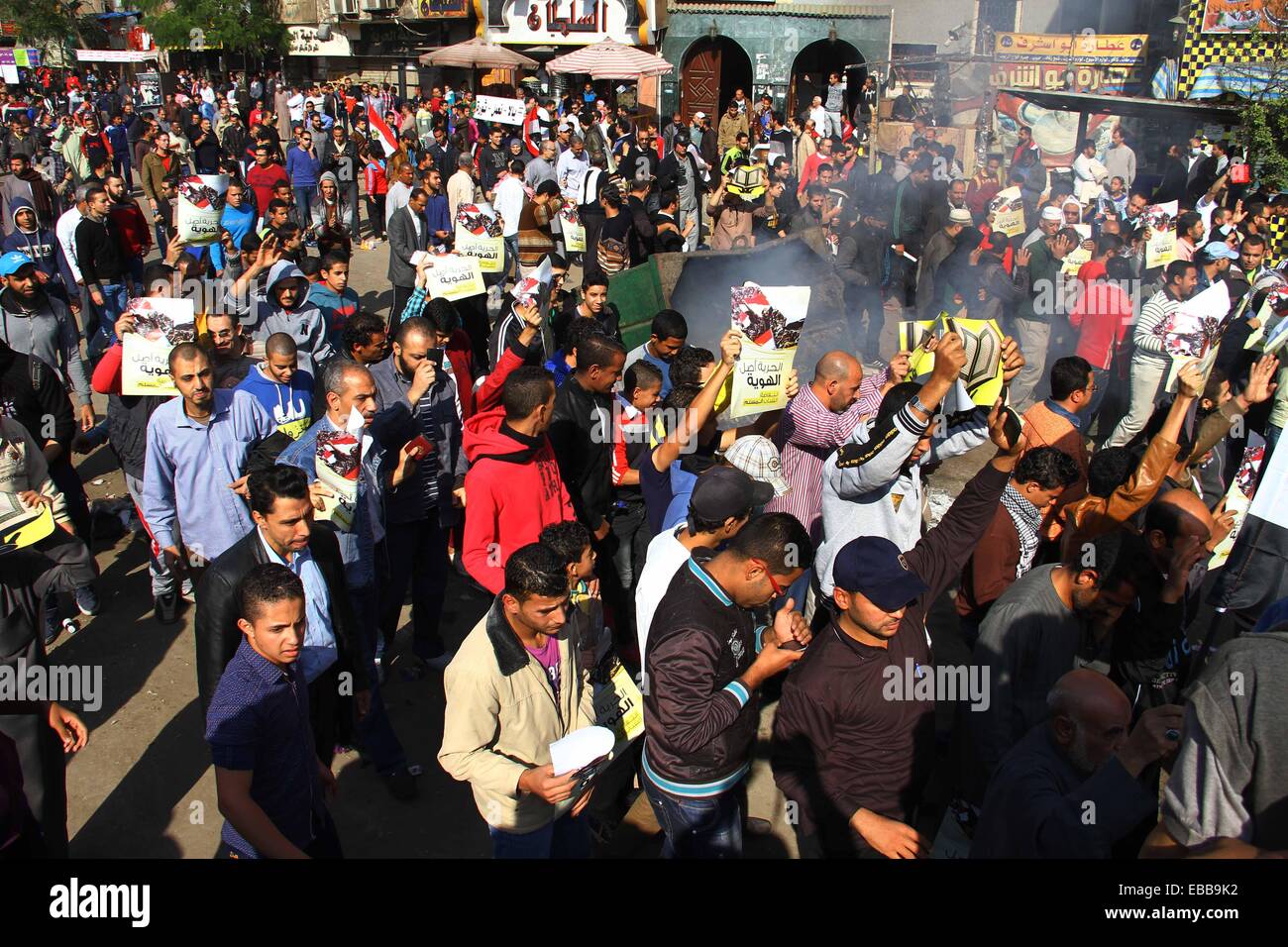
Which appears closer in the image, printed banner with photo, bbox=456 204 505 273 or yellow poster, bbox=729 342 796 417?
yellow poster, bbox=729 342 796 417

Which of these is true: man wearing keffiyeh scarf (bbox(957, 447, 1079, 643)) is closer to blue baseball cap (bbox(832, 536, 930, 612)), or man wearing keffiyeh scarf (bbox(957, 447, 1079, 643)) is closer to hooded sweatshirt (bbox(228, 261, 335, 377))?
blue baseball cap (bbox(832, 536, 930, 612))

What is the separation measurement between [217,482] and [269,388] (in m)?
0.58

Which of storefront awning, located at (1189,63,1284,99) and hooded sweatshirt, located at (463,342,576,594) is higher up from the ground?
storefront awning, located at (1189,63,1284,99)

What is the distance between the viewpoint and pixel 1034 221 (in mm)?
14969

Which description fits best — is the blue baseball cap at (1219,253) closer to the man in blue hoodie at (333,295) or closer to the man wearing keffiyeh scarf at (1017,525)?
the man wearing keffiyeh scarf at (1017,525)

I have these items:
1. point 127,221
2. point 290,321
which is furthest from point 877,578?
point 127,221

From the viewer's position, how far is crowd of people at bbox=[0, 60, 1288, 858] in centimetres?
298

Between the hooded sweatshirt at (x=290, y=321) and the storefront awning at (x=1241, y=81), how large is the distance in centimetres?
1689

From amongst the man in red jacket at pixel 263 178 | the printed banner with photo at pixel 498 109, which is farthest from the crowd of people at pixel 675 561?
the printed banner with photo at pixel 498 109

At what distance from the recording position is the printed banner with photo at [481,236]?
25.7 feet

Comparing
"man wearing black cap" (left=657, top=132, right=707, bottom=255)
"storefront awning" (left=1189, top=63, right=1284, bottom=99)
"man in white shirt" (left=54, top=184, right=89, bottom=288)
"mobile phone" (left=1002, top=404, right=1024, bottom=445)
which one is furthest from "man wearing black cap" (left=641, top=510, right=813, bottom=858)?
"storefront awning" (left=1189, top=63, right=1284, bottom=99)

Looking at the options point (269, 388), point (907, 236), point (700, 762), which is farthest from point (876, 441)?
point (907, 236)

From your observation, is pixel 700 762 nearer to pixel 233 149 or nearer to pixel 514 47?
pixel 233 149

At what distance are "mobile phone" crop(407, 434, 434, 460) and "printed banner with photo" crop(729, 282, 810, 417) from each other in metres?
1.64
